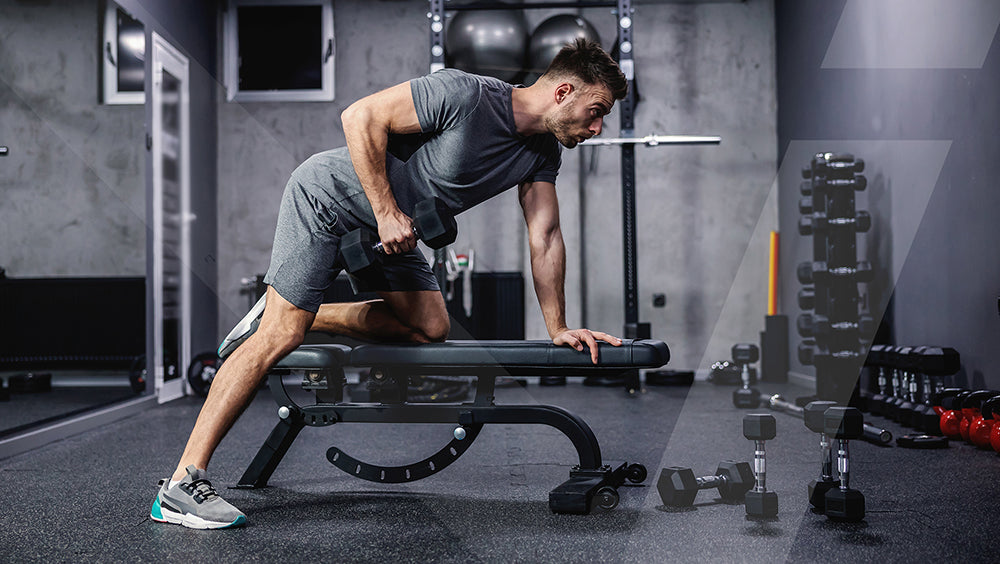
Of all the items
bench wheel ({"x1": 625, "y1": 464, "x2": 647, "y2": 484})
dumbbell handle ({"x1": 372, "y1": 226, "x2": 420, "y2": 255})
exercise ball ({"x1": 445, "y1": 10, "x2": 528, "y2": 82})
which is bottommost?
bench wheel ({"x1": 625, "y1": 464, "x2": 647, "y2": 484})

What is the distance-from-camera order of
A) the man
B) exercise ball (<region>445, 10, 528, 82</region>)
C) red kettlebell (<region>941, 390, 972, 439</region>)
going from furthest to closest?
1. exercise ball (<region>445, 10, 528, 82</region>)
2. red kettlebell (<region>941, 390, 972, 439</region>)
3. the man

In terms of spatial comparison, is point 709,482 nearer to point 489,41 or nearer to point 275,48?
point 489,41

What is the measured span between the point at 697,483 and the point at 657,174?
3788mm

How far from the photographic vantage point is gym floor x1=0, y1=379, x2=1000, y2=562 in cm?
155

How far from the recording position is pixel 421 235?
1834mm

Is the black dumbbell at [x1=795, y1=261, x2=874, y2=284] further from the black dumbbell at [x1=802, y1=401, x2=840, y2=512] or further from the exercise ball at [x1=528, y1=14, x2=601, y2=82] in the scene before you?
the black dumbbell at [x1=802, y1=401, x2=840, y2=512]

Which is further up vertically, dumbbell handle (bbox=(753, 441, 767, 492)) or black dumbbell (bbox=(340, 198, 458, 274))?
black dumbbell (bbox=(340, 198, 458, 274))

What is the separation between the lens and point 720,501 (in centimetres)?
195

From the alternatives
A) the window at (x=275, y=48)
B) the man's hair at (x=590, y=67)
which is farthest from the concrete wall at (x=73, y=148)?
the man's hair at (x=590, y=67)

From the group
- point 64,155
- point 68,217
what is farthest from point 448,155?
point 68,217

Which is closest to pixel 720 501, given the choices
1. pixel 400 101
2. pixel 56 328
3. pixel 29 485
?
pixel 400 101

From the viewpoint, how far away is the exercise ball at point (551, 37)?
15.0 ft

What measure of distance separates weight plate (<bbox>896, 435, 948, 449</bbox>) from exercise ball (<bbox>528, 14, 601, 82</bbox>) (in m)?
2.74

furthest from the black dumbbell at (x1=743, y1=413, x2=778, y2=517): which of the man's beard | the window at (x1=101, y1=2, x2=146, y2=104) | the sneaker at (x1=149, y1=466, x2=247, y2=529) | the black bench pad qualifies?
the window at (x1=101, y1=2, x2=146, y2=104)
